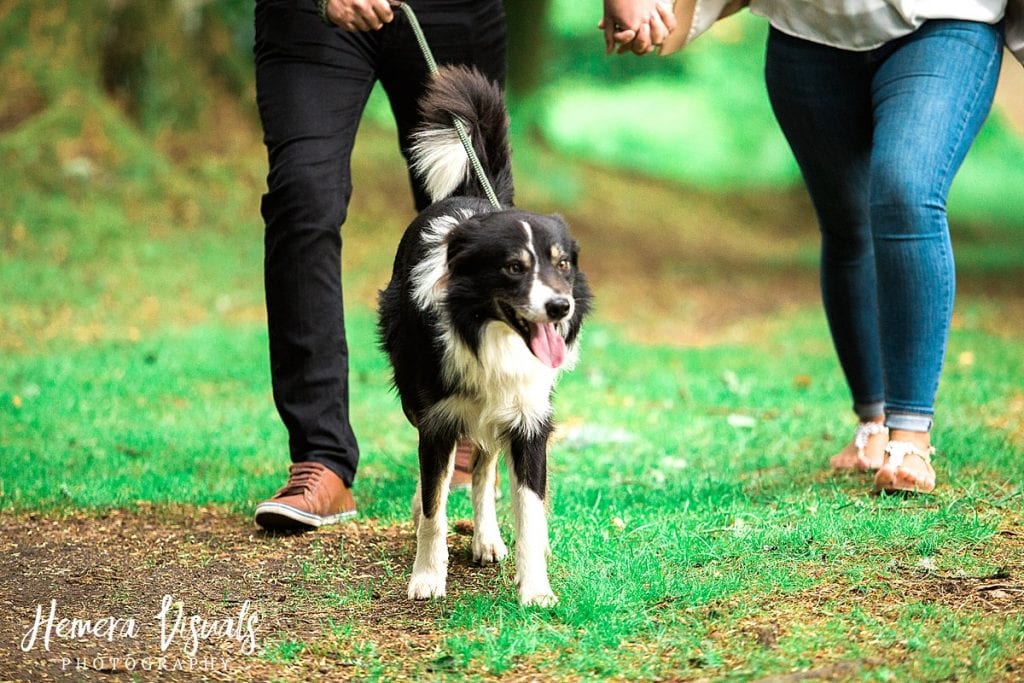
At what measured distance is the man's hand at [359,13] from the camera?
3961 mm

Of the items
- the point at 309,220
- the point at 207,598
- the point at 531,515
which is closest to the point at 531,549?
the point at 531,515

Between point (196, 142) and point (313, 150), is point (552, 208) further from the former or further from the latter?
point (313, 150)

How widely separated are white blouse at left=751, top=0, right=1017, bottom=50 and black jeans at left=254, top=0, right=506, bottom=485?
47.6 inches

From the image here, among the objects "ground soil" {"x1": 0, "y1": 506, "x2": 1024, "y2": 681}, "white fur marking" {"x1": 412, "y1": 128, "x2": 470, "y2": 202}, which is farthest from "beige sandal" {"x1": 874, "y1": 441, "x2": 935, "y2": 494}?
"white fur marking" {"x1": 412, "y1": 128, "x2": 470, "y2": 202}

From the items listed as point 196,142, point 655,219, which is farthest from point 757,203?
point 196,142

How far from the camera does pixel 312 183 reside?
14.0 ft

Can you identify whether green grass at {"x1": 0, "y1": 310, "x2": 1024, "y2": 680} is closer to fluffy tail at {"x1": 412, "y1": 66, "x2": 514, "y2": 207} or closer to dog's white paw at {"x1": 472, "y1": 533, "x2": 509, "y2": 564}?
dog's white paw at {"x1": 472, "y1": 533, "x2": 509, "y2": 564}

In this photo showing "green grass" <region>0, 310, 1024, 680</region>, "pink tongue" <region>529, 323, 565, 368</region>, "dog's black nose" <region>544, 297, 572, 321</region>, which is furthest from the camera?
"pink tongue" <region>529, 323, 565, 368</region>

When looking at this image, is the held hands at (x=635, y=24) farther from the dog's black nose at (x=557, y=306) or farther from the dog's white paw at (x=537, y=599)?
the dog's white paw at (x=537, y=599)

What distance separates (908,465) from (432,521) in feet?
5.21

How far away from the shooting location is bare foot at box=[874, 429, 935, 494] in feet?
13.2

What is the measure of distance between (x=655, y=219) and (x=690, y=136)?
7904 mm

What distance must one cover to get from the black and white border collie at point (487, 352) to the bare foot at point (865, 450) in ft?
4.78

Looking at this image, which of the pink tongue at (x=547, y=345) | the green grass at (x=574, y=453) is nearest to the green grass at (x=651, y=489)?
the green grass at (x=574, y=453)
